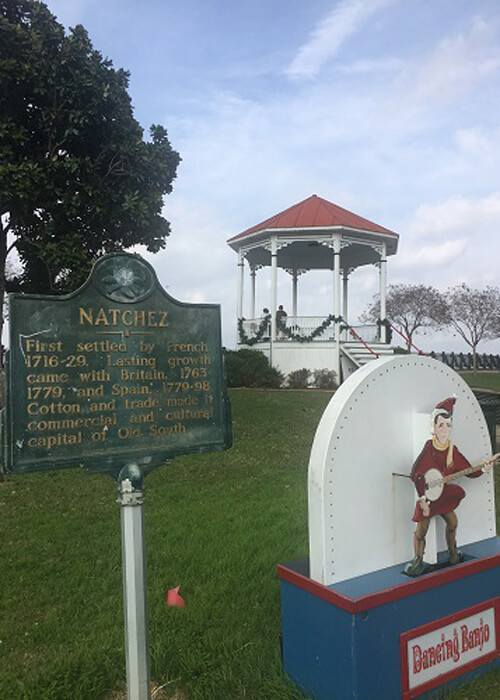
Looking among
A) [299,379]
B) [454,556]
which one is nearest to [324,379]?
[299,379]

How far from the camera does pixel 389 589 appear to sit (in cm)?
298

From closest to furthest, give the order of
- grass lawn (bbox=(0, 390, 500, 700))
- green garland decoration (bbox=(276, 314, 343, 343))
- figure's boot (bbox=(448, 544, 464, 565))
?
grass lawn (bbox=(0, 390, 500, 700)) < figure's boot (bbox=(448, 544, 464, 565)) < green garland decoration (bbox=(276, 314, 343, 343))

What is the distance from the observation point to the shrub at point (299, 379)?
782 inches

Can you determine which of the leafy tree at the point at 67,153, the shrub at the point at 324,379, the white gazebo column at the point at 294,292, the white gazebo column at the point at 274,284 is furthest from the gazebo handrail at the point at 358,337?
the leafy tree at the point at 67,153

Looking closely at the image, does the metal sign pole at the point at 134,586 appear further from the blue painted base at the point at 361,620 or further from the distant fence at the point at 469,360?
the distant fence at the point at 469,360

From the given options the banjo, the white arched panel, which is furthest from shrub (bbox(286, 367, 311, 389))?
the banjo

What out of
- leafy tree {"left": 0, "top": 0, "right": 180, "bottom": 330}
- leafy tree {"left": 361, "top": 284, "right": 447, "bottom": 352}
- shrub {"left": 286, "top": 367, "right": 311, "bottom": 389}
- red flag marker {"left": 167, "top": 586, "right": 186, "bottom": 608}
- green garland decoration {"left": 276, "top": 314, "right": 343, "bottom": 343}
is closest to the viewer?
red flag marker {"left": 167, "top": 586, "right": 186, "bottom": 608}

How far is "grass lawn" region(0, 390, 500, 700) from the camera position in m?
3.34

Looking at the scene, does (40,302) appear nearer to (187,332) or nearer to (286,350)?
(187,332)

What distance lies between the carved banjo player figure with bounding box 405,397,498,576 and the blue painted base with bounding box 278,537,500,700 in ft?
0.46

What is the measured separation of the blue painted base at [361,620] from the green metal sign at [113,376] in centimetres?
95

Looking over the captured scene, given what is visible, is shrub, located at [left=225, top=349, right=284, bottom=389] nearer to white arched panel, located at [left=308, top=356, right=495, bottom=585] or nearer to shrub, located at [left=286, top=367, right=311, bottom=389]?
shrub, located at [left=286, top=367, right=311, bottom=389]

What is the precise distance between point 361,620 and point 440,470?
39.5 inches

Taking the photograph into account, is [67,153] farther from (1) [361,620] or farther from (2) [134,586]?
(1) [361,620]
